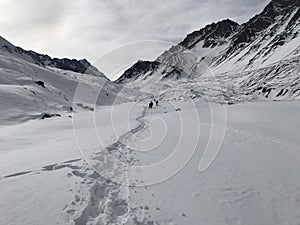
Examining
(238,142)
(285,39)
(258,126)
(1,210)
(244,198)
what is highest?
(285,39)

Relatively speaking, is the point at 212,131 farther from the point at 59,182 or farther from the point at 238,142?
the point at 59,182

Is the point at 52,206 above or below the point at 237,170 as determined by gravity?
below

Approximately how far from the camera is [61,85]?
312 feet

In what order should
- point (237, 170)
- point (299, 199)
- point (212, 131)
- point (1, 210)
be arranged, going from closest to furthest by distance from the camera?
point (1, 210)
point (299, 199)
point (237, 170)
point (212, 131)

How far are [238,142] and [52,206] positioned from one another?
1140cm

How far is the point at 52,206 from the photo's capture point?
727 cm

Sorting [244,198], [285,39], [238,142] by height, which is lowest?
[244,198]

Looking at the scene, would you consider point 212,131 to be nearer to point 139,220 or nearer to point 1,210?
point 139,220

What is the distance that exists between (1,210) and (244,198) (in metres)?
6.61

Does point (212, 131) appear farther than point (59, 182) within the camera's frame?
Yes

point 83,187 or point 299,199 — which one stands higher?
point 299,199

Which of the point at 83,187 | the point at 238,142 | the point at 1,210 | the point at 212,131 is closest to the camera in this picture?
the point at 1,210

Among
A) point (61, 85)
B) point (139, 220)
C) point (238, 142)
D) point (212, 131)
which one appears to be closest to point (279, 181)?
point (139, 220)

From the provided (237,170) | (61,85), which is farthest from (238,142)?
(61,85)
